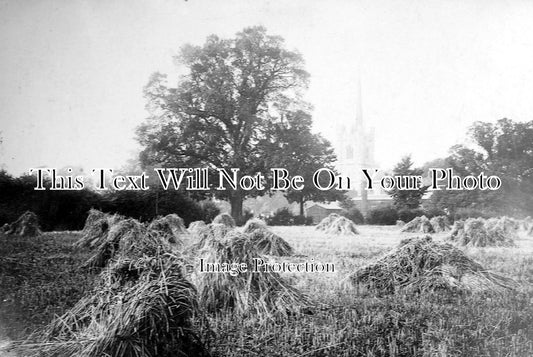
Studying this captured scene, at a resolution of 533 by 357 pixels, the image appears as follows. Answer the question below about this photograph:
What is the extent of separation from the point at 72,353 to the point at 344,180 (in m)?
4.18

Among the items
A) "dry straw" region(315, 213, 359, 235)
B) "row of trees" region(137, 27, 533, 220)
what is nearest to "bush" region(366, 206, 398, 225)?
"dry straw" region(315, 213, 359, 235)

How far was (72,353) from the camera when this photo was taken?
290 cm

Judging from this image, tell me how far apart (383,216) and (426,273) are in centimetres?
597

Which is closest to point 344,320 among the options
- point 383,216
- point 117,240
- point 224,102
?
point 117,240

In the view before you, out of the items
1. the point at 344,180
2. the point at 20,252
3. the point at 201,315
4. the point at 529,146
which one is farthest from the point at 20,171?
the point at 529,146

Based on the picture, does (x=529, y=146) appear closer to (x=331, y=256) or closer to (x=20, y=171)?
(x=331, y=256)

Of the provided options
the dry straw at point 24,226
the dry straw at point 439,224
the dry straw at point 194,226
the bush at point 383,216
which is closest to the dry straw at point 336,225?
the bush at point 383,216

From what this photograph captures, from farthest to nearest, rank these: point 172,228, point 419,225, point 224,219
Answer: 1. point 419,225
2. point 224,219
3. point 172,228

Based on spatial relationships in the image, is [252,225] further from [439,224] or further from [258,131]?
[439,224]

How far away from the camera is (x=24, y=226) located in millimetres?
6887

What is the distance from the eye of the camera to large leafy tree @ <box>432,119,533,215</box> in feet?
19.7

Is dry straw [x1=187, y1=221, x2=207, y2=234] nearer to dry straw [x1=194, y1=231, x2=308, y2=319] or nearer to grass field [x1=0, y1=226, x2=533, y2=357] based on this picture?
grass field [x1=0, y1=226, x2=533, y2=357]

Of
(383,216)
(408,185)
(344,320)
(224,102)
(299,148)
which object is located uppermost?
(224,102)

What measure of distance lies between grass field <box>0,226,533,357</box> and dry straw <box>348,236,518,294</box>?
200mm
